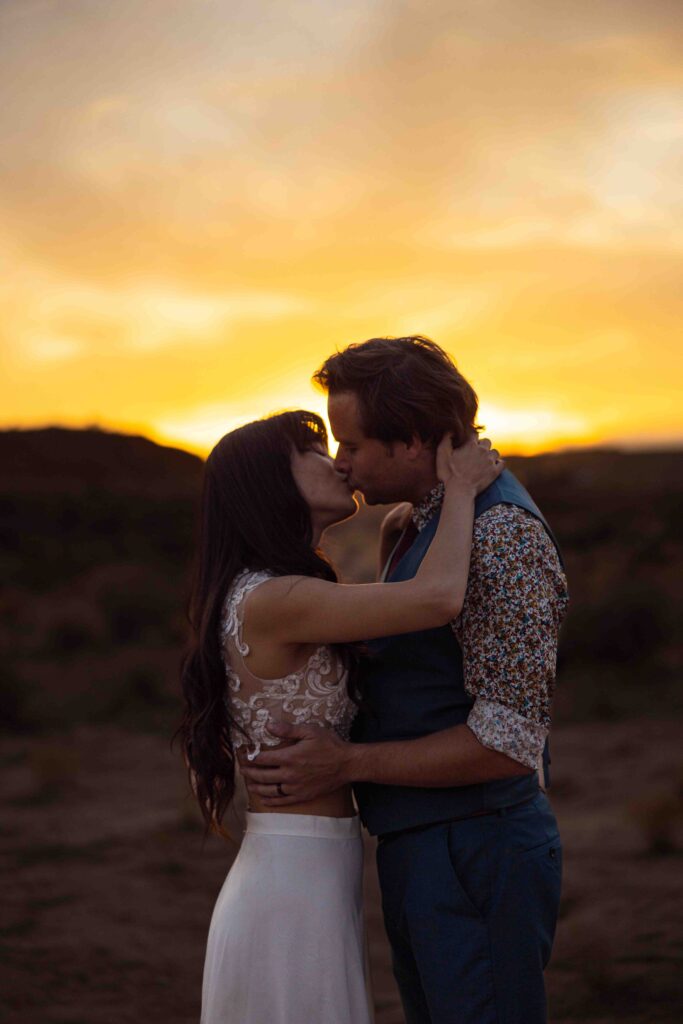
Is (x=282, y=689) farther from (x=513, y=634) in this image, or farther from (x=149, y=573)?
(x=149, y=573)

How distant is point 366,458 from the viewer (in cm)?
284

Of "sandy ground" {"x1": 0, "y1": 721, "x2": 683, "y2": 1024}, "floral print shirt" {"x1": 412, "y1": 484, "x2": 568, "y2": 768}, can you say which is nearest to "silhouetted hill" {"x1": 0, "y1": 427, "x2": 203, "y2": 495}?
"sandy ground" {"x1": 0, "y1": 721, "x2": 683, "y2": 1024}

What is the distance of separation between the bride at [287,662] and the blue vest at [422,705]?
0.07m

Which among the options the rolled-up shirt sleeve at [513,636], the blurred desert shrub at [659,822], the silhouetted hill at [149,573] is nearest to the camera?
the rolled-up shirt sleeve at [513,636]

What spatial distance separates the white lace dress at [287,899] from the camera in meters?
2.72

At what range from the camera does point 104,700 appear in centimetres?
1711

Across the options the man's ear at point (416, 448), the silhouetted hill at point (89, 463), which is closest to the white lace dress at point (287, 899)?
the man's ear at point (416, 448)

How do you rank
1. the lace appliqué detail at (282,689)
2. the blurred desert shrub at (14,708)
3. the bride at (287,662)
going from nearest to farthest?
1. the bride at (287,662)
2. the lace appliqué detail at (282,689)
3. the blurred desert shrub at (14,708)

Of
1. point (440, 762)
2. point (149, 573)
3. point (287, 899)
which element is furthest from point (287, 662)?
point (149, 573)

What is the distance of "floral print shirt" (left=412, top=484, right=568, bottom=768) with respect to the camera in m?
2.53

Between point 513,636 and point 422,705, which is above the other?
point 513,636

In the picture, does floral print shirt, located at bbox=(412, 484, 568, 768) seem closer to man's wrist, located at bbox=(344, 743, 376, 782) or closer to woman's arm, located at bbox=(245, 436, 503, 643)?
woman's arm, located at bbox=(245, 436, 503, 643)

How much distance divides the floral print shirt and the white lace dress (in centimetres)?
44

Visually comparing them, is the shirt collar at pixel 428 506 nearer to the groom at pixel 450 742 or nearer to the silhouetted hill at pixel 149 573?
the groom at pixel 450 742
